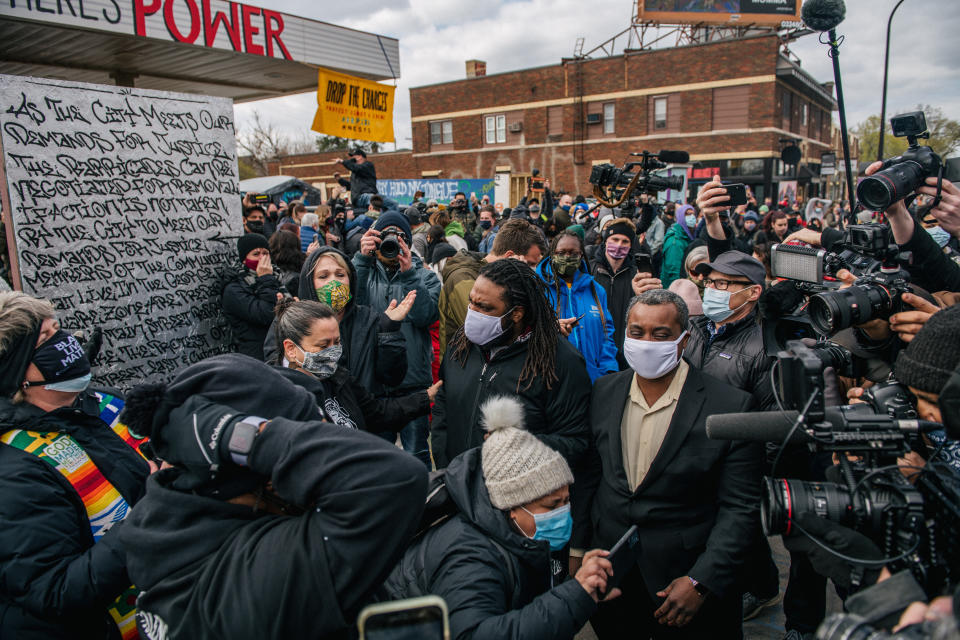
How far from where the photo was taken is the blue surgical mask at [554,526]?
6.07ft

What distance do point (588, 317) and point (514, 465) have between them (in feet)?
7.24

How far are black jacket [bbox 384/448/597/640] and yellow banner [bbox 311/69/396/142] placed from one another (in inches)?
237

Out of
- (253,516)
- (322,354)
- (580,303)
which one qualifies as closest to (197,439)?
(253,516)

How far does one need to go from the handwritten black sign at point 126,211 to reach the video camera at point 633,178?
9.55 feet

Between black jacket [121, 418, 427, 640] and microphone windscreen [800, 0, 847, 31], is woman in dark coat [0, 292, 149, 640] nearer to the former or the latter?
black jacket [121, 418, 427, 640]

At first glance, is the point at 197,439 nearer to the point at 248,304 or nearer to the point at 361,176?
the point at 248,304

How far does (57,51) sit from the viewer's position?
18.9ft

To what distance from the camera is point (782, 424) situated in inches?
58.2

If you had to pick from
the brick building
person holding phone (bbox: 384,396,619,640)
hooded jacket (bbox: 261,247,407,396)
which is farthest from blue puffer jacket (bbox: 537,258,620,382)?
the brick building

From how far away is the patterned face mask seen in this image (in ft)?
10.8

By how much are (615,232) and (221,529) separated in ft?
14.4

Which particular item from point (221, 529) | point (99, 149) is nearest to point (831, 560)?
point (221, 529)

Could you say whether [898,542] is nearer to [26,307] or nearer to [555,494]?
[555,494]

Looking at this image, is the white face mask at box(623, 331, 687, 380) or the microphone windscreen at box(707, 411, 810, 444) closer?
the microphone windscreen at box(707, 411, 810, 444)
